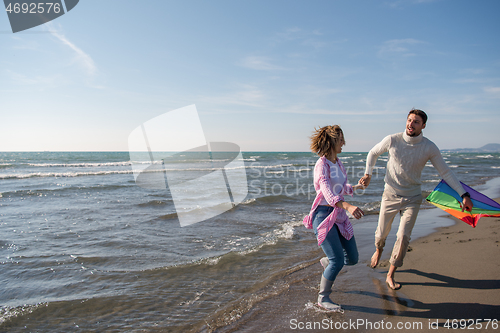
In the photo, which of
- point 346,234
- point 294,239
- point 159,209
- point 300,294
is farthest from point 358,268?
point 159,209

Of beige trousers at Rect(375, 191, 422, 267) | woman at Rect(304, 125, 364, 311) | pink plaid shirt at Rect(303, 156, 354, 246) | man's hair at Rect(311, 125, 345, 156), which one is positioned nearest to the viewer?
pink plaid shirt at Rect(303, 156, 354, 246)

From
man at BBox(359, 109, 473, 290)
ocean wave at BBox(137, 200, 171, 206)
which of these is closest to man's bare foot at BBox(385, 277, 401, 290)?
man at BBox(359, 109, 473, 290)

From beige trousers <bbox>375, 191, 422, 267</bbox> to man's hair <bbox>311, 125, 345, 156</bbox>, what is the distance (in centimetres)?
121

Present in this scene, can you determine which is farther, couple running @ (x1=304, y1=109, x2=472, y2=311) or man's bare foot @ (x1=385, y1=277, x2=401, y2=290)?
man's bare foot @ (x1=385, y1=277, x2=401, y2=290)

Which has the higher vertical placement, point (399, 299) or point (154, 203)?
point (154, 203)

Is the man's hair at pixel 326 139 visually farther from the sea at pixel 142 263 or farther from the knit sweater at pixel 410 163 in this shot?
the sea at pixel 142 263

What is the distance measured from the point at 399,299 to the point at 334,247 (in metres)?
1.17

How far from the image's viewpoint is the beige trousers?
3.41 m

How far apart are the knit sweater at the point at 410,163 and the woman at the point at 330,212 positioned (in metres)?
0.82

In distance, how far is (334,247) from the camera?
295cm

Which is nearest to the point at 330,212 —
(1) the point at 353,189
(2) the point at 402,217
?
(1) the point at 353,189

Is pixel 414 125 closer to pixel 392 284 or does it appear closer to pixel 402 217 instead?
pixel 402 217

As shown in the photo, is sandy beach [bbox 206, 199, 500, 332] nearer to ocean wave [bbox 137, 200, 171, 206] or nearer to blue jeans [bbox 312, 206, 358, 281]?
blue jeans [bbox 312, 206, 358, 281]

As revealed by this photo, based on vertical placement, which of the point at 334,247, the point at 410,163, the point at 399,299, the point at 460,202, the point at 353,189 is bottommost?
the point at 399,299
